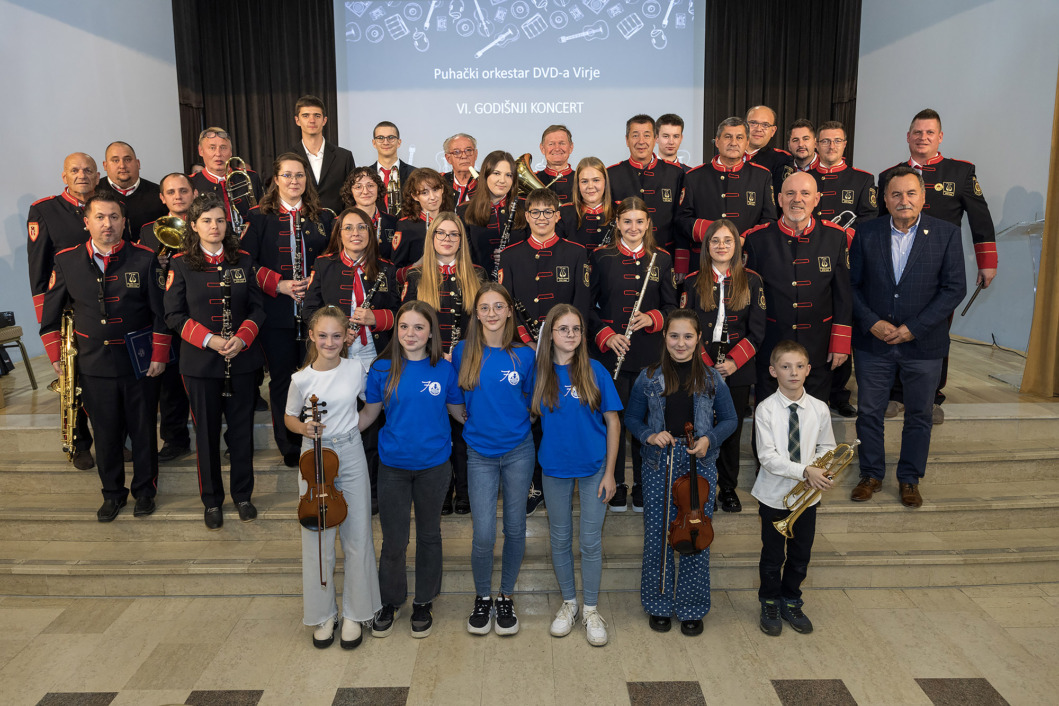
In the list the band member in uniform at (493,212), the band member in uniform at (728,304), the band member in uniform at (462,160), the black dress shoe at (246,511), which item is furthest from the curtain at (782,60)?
the black dress shoe at (246,511)

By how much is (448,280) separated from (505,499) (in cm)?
108

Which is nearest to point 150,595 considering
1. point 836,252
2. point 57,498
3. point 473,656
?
point 57,498

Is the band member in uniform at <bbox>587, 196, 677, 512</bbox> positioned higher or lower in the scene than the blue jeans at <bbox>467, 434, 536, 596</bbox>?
higher

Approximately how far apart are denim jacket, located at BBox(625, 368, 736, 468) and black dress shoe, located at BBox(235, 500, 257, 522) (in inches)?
77.6

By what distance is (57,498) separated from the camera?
3982 millimetres

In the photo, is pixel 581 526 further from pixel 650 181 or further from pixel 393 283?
pixel 650 181

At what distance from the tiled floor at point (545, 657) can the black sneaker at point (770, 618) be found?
4 cm

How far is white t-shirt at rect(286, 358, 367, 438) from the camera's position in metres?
2.86

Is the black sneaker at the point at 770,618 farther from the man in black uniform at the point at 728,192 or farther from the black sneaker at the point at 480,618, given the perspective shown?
the man in black uniform at the point at 728,192

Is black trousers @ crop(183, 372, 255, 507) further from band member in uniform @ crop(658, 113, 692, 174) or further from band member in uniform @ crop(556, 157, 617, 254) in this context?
band member in uniform @ crop(658, 113, 692, 174)

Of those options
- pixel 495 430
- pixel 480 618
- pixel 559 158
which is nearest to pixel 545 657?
pixel 480 618

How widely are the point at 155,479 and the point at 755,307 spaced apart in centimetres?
319

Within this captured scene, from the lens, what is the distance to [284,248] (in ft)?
12.5

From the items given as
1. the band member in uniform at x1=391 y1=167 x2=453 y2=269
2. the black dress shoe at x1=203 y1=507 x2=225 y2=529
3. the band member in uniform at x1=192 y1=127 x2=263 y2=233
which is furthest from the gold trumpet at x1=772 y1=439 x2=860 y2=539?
the band member in uniform at x1=192 y1=127 x2=263 y2=233
